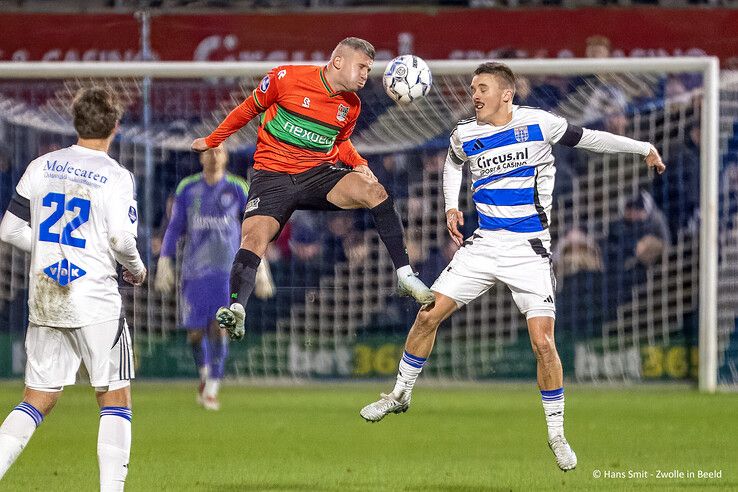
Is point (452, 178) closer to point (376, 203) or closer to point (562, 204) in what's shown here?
point (376, 203)

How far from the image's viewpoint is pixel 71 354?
6.29m

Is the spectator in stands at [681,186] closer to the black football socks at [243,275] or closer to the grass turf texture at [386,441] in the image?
the grass turf texture at [386,441]

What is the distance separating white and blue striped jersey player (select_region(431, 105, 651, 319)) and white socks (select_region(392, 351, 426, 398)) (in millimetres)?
424

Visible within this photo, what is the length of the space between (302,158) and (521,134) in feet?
4.59

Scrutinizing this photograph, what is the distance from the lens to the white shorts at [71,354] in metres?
6.24

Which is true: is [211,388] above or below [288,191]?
below

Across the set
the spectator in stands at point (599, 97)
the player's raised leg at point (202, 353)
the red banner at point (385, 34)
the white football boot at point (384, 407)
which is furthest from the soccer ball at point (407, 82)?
the red banner at point (385, 34)

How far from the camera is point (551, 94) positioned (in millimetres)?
13688

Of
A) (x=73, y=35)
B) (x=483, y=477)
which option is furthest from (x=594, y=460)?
(x=73, y=35)

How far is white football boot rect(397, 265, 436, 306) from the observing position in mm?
8188

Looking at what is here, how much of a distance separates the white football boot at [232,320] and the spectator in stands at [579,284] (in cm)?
619

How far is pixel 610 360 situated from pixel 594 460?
4.89 meters

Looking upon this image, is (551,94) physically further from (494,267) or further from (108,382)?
(108,382)

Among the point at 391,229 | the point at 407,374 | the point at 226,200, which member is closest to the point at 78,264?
the point at 407,374
